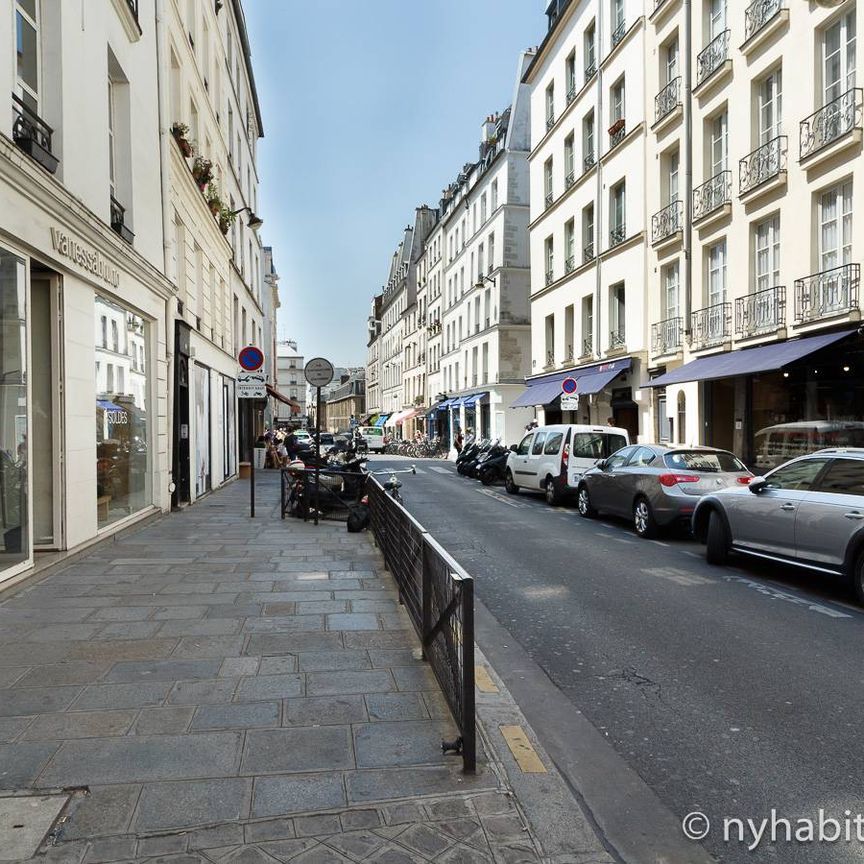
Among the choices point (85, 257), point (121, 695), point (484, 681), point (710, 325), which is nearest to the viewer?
point (121, 695)

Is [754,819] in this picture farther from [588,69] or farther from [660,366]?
[588,69]

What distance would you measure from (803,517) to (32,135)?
337 inches

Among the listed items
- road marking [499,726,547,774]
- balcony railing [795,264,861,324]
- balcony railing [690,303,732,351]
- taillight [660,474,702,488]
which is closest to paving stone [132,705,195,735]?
road marking [499,726,547,774]

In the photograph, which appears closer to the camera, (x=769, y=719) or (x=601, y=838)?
(x=601, y=838)

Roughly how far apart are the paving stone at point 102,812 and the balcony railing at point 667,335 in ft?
58.8

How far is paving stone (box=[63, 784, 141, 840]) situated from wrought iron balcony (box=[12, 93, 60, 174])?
6.23 metres

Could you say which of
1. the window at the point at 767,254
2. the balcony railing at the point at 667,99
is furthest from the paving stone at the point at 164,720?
the balcony railing at the point at 667,99

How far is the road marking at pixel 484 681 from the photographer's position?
4331 mm

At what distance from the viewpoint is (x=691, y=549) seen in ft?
32.7

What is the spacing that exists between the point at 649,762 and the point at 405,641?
79.7 inches

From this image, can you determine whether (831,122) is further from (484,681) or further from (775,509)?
(484,681)

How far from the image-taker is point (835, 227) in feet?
45.0

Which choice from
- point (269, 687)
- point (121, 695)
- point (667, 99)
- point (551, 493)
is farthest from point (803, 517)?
point (667, 99)

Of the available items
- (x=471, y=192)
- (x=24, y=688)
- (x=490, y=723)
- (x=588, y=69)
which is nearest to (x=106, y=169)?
(x=24, y=688)
